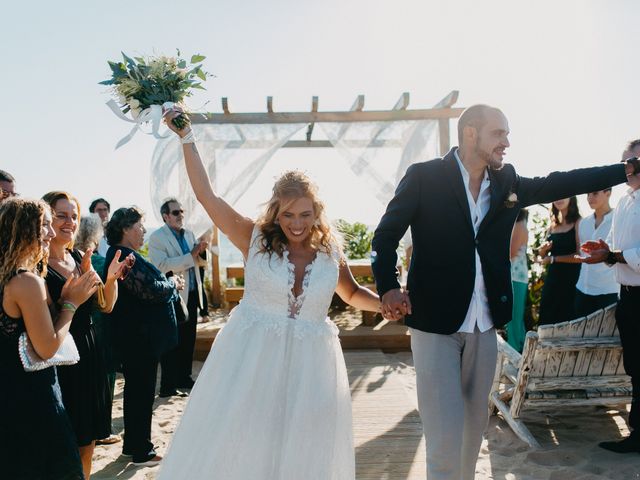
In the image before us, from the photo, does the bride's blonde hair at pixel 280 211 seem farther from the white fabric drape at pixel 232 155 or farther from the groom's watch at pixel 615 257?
the white fabric drape at pixel 232 155

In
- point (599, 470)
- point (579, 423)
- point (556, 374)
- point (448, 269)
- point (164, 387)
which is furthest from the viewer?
point (164, 387)

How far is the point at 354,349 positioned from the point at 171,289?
14.3 ft

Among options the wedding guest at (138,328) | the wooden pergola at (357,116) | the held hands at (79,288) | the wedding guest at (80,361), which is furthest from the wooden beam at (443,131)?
the held hands at (79,288)

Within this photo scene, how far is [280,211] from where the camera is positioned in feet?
9.52

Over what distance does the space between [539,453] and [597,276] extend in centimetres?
202

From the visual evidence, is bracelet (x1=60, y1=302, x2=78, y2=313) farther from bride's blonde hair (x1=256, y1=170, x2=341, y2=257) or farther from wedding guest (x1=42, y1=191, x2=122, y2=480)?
bride's blonde hair (x1=256, y1=170, x2=341, y2=257)

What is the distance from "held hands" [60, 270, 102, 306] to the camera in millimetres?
2822

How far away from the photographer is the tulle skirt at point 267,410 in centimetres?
261

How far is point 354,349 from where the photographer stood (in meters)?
8.27

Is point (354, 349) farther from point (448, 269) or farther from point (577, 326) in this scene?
point (448, 269)

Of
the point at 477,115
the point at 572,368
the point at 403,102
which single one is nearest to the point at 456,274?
the point at 477,115

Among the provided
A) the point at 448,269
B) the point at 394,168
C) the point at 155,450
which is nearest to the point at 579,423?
the point at 448,269

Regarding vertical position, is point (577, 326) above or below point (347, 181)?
below

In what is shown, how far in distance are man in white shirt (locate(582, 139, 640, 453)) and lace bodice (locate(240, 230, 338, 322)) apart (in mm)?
2166
